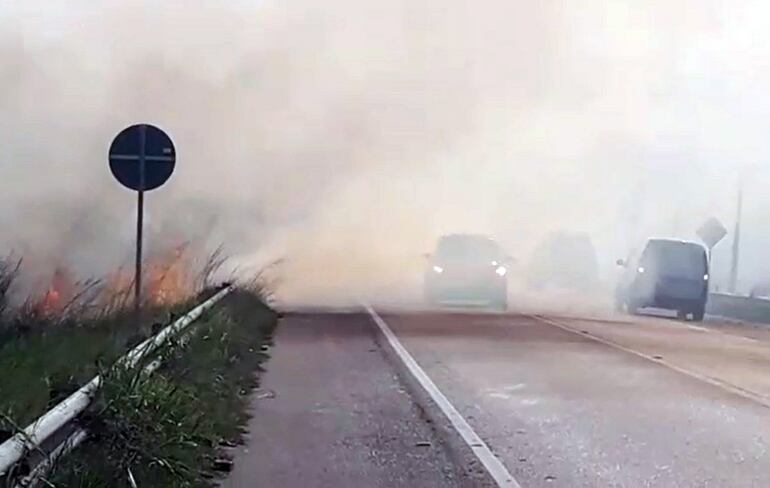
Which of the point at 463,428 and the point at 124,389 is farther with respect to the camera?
the point at 463,428

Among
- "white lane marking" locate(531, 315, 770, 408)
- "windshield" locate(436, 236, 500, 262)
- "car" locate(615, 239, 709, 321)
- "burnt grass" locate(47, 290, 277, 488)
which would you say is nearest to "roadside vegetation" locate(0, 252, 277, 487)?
"burnt grass" locate(47, 290, 277, 488)

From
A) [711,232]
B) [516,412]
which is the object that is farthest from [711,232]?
[516,412]

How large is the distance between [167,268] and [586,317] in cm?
938

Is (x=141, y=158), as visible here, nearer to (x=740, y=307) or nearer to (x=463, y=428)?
(x=463, y=428)

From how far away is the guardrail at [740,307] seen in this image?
29.2 m

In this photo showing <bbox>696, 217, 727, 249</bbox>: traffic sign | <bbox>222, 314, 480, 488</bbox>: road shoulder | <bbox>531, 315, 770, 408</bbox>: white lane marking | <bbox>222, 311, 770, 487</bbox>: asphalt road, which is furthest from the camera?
<bbox>696, 217, 727, 249</bbox>: traffic sign

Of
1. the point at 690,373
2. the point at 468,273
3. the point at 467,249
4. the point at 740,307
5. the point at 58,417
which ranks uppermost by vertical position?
the point at 58,417

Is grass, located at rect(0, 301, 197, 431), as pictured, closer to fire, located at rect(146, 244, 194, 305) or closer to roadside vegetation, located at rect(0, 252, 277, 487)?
roadside vegetation, located at rect(0, 252, 277, 487)

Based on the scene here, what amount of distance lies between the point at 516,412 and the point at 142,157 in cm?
413

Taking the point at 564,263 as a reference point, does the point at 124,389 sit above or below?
above

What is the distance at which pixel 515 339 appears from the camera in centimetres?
1705

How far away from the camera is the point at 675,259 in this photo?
27719 mm

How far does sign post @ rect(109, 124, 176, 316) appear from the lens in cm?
1189

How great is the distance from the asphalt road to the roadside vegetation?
302 millimetres
